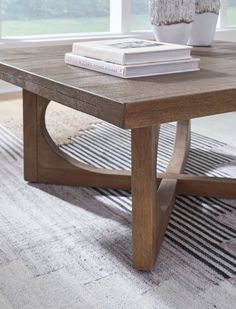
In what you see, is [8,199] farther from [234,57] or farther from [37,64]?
[234,57]

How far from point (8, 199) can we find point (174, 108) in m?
0.74

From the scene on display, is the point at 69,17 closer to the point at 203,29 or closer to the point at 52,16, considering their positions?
the point at 52,16

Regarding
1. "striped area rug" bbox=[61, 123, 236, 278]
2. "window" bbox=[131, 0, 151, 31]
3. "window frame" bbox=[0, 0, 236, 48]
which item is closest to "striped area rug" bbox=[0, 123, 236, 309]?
"striped area rug" bbox=[61, 123, 236, 278]

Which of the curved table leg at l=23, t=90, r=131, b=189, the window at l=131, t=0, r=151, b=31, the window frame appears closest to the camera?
the curved table leg at l=23, t=90, r=131, b=189

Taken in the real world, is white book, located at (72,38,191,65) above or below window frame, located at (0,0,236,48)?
above

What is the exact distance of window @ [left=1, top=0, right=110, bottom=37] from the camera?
3.46 metres

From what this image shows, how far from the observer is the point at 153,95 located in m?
1.00

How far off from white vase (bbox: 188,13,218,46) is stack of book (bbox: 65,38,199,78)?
1.85 feet

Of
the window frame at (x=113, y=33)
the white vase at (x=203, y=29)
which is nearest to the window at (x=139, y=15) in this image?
the window frame at (x=113, y=33)

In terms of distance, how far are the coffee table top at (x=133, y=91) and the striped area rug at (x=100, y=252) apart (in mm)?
363

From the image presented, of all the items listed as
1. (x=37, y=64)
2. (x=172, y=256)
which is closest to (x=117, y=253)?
(x=172, y=256)

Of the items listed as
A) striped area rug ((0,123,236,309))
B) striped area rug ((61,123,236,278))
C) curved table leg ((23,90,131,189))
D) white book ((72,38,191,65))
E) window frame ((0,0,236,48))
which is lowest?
striped area rug ((0,123,236,309))

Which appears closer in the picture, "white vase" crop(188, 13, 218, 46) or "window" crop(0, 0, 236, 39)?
"white vase" crop(188, 13, 218, 46)

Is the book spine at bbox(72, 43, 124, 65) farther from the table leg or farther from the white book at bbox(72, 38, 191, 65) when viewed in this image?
the table leg
